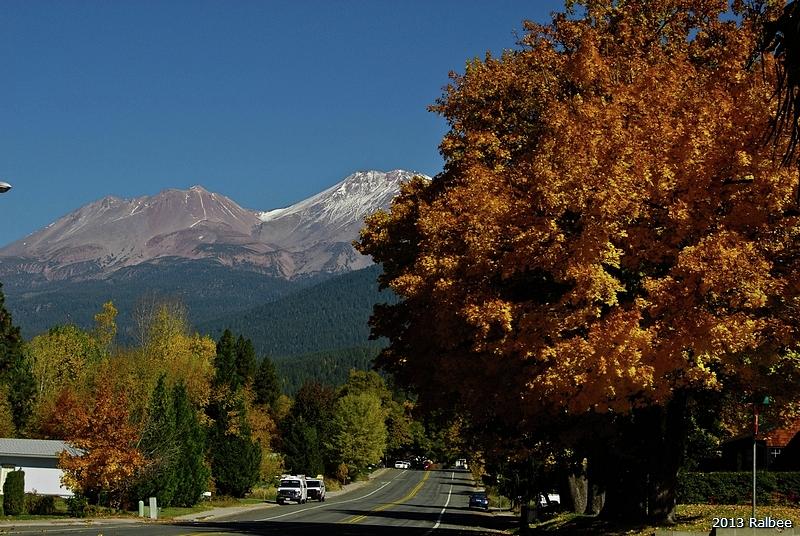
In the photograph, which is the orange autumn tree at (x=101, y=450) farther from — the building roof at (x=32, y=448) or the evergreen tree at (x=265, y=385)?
the evergreen tree at (x=265, y=385)

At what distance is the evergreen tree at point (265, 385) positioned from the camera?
134875 mm

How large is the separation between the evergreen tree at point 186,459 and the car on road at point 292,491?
10.8 metres

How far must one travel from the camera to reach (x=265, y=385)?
13675cm

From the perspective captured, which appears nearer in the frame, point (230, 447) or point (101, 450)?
point (101, 450)

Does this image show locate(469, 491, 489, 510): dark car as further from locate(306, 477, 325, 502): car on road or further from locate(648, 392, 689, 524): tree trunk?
locate(648, 392, 689, 524): tree trunk

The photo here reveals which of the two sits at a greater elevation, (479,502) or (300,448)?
(300,448)

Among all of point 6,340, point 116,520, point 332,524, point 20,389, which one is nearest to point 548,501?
point 332,524

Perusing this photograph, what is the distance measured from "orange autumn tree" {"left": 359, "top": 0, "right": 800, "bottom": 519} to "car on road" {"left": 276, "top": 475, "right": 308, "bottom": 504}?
50306 mm

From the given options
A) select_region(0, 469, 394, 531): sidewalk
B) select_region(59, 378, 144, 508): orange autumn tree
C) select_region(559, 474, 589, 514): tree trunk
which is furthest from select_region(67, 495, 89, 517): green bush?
select_region(559, 474, 589, 514): tree trunk

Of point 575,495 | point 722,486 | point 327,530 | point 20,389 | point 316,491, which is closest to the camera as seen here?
point 327,530

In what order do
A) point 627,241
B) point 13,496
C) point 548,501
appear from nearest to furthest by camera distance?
point 627,241 < point 13,496 < point 548,501

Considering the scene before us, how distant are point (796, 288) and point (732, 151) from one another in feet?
9.60

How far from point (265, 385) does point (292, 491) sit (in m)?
61.2

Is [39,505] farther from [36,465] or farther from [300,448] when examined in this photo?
[300,448]
